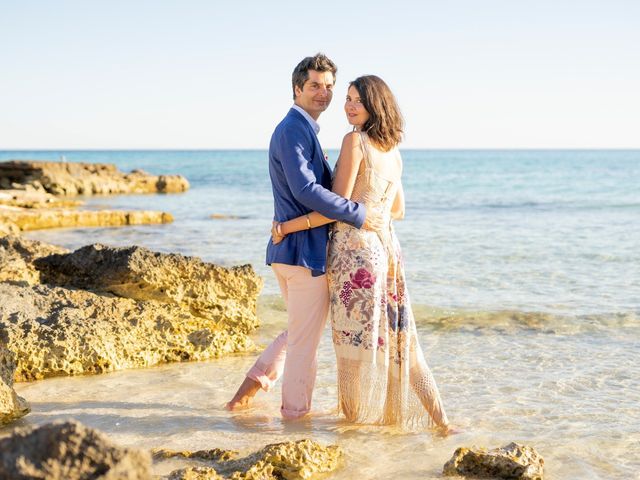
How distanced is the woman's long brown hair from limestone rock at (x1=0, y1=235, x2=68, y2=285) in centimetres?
372

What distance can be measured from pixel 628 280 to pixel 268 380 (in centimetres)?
755

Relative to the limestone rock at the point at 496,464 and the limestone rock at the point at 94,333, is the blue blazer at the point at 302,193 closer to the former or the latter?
the limestone rock at the point at 496,464

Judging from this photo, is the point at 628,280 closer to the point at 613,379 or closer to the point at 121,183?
the point at 613,379

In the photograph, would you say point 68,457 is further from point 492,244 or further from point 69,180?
point 69,180

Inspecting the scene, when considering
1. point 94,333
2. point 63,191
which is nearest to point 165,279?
point 94,333

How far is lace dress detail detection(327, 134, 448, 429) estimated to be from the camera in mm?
4617

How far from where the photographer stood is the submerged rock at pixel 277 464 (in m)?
3.64

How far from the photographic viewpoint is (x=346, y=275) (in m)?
4.63

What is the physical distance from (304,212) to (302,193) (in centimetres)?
Result: 24

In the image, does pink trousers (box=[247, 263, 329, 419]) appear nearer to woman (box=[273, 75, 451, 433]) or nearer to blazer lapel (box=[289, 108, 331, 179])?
woman (box=[273, 75, 451, 433])

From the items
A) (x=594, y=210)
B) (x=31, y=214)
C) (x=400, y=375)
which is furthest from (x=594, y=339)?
(x=594, y=210)

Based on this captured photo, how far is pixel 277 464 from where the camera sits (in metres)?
3.79

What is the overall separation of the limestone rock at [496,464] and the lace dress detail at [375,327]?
772mm

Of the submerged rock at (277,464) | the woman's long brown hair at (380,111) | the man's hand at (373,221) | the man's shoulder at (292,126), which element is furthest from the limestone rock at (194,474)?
the woman's long brown hair at (380,111)
